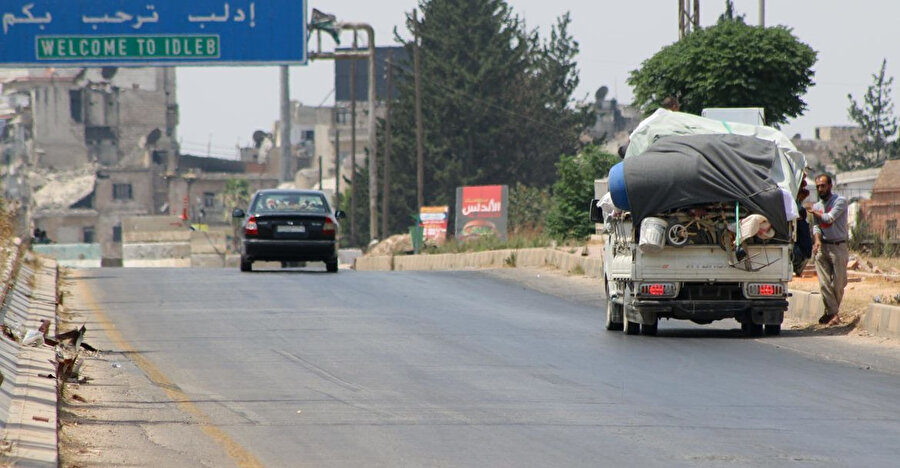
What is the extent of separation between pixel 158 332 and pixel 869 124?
249 feet

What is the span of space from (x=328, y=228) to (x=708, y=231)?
14301 mm

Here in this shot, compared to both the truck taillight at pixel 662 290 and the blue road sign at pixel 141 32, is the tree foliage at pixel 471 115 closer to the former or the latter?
the blue road sign at pixel 141 32

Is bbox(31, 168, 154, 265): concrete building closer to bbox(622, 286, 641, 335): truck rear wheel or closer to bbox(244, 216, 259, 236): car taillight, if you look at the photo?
bbox(244, 216, 259, 236): car taillight

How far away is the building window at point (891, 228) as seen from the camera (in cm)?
2963

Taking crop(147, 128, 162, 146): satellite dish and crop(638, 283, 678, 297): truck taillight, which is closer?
crop(638, 283, 678, 297): truck taillight

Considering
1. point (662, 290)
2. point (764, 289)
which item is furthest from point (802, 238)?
point (662, 290)

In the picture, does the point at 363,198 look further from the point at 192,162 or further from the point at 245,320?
the point at 245,320

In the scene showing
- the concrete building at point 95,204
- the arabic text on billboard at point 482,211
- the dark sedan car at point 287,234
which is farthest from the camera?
the concrete building at point 95,204

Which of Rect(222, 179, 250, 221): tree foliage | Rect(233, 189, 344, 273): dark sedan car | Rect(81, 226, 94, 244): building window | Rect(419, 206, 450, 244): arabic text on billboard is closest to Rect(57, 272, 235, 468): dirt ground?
Rect(233, 189, 344, 273): dark sedan car

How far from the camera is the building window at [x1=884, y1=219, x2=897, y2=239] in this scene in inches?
1167

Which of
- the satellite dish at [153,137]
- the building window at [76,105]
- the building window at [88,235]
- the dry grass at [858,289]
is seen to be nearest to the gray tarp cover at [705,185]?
the dry grass at [858,289]

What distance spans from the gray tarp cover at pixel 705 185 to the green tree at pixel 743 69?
11682mm

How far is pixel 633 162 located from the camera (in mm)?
16734

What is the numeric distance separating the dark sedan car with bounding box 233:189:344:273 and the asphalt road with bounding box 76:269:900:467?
810 cm
